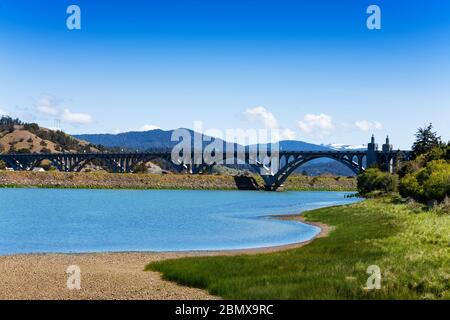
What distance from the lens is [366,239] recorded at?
3947cm

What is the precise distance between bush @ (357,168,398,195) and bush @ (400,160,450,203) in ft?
79.6

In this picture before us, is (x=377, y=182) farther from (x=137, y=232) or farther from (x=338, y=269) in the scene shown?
(x=338, y=269)

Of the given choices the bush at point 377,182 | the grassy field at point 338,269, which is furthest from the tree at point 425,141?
the grassy field at point 338,269

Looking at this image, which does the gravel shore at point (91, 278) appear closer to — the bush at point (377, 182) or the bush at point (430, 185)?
the bush at point (430, 185)

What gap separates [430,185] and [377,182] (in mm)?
53188

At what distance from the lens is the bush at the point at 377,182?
354ft

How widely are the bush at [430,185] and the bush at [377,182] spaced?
2427 centimetres

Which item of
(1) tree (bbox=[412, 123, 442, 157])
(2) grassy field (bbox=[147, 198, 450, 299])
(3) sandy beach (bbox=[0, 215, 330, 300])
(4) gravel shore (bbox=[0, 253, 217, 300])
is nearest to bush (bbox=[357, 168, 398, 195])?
(1) tree (bbox=[412, 123, 442, 157])

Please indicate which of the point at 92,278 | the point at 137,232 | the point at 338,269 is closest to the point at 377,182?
the point at 137,232

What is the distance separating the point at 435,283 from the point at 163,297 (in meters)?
10.6

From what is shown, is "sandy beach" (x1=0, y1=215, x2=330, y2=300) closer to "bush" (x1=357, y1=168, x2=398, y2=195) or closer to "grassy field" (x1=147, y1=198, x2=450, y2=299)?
"grassy field" (x1=147, y1=198, x2=450, y2=299)
